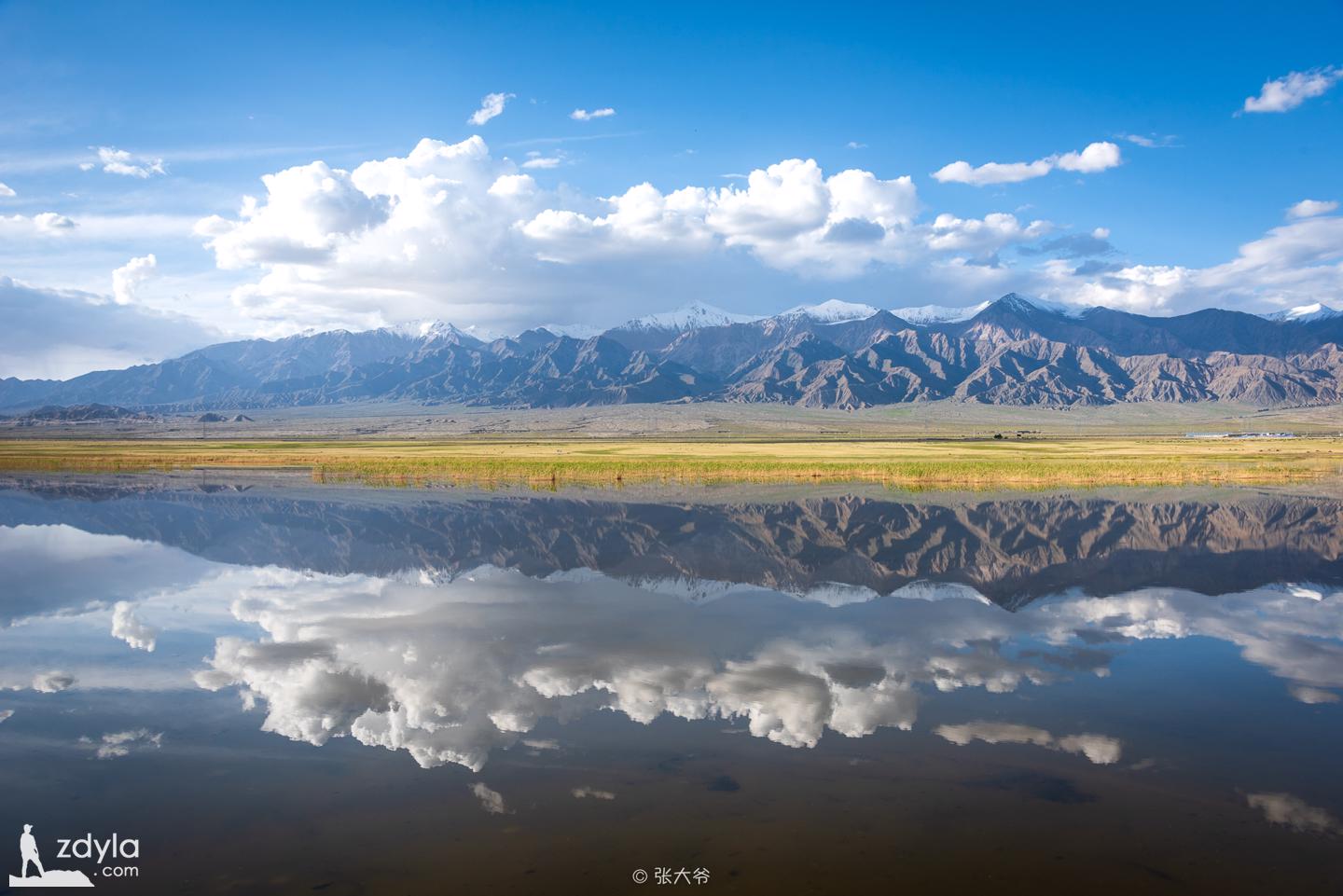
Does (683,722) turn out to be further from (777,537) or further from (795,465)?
(795,465)

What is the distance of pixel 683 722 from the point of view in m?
14.9

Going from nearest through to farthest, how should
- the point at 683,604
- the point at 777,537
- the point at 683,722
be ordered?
the point at 683,722 → the point at 683,604 → the point at 777,537

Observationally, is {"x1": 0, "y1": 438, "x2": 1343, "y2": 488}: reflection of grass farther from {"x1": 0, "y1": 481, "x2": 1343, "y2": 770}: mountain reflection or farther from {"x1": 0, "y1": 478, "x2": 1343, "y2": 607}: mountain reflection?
{"x1": 0, "y1": 481, "x2": 1343, "y2": 770}: mountain reflection

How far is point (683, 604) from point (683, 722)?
35.5 feet

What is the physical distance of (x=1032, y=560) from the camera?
33.7 meters

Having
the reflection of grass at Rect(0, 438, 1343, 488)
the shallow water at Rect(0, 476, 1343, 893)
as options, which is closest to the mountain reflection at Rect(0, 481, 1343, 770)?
the shallow water at Rect(0, 476, 1343, 893)

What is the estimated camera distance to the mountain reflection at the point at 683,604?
16.1 meters

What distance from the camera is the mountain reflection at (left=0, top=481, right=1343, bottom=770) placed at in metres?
16.1

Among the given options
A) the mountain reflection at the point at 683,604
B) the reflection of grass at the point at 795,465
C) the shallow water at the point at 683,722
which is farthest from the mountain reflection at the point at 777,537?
the reflection of grass at the point at 795,465

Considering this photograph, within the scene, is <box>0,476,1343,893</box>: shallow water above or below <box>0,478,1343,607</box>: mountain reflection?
above

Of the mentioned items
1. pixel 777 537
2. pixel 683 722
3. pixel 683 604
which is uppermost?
pixel 683 722

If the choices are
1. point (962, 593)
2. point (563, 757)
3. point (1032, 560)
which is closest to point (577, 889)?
point (563, 757)

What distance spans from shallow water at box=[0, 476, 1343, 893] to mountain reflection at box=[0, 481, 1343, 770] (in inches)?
6.2

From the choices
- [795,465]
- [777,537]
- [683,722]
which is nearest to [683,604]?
[683,722]
